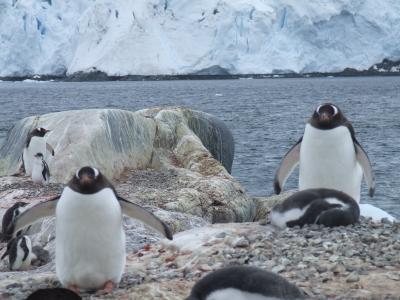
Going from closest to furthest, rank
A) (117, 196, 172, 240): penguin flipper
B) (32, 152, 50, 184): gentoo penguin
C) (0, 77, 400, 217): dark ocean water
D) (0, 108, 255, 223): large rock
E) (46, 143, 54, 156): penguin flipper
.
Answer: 1. (117, 196, 172, 240): penguin flipper
2. (0, 108, 255, 223): large rock
3. (32, 152, 50, 184): gentoo penguin
4. (46, 143, 54, 156): penguin flipper
5. (0, 77, 400, 217): dark ocean water

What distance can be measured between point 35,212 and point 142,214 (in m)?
0.78

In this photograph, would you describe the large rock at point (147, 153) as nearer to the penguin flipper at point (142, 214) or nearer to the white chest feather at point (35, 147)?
the white chest feather at point (35, 147)

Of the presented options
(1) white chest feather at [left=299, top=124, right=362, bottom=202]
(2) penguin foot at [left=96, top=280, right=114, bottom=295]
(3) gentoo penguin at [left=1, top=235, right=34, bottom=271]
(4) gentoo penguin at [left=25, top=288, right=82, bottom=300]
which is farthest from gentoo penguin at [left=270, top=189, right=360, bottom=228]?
(3) gentoo penguin at [left=1, top=235, right=34, bottom=271]

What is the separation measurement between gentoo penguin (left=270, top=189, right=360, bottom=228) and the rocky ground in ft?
0.33

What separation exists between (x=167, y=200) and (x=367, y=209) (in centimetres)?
331

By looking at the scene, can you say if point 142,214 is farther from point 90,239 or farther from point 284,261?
point 284,261

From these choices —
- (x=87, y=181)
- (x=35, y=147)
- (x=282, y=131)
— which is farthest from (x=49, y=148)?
(x=282, y=131)

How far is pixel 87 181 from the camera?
15.3 feet

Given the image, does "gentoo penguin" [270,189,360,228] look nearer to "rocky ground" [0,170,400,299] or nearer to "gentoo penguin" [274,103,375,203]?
"rocky ground" [0,170,400,299]

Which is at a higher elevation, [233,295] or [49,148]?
[233,295]

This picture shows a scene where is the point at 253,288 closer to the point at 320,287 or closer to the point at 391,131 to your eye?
the point at 320,287

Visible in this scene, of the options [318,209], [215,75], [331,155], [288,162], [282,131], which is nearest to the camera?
[318,209]

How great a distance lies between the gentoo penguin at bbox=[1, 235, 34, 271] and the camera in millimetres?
7332

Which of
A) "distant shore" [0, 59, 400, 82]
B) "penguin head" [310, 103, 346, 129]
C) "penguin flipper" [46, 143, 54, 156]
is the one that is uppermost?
"penguin head" [310, 103, 346, 129]
